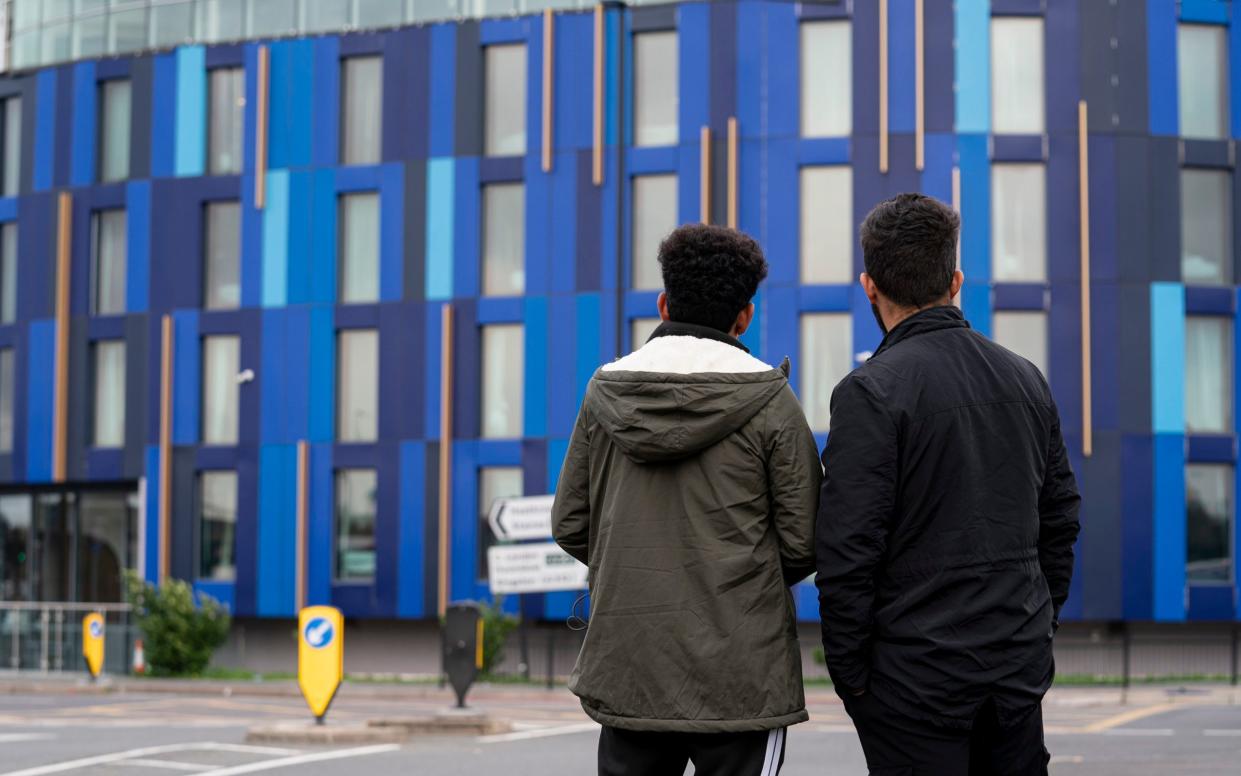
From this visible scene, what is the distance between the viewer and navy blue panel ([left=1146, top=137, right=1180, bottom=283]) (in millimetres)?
33500

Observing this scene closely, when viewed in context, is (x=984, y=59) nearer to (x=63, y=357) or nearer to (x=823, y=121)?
(x=823, y=121)

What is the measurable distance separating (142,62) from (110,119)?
5.19 ft

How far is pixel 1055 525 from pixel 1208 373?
31.3m

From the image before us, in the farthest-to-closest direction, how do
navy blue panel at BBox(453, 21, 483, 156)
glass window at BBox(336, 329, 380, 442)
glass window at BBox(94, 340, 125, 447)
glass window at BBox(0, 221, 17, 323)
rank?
glass window at BBox(0, 221, 17, 323)
glass window at BBox(94, 340, 125, 447)
glass window at BBox(336, 329, 380, 442)
navy blue panel at BBox(453, 21, 483, 156)

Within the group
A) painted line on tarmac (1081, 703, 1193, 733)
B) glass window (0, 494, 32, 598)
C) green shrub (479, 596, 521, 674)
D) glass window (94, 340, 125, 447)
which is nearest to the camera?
painted line on tarmac (1081, 703, 1193, 733)

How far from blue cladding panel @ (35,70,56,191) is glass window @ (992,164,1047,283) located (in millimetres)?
19994

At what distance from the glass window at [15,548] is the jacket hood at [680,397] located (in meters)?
37.9

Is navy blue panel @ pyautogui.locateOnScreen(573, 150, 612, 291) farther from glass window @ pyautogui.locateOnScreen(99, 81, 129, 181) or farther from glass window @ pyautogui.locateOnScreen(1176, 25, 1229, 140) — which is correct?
glass window @ pyautogui.locateOnScreen(1176, 25, 1229, 140)

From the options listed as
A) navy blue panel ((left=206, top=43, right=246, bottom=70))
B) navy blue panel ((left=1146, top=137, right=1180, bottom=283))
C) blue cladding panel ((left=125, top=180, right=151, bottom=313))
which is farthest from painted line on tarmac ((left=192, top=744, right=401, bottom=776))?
navy blue panel ((left=206, top=43, right=246, bottom=70))

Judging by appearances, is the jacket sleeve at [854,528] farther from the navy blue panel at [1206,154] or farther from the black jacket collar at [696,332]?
the navy blue panel at [1206,154]

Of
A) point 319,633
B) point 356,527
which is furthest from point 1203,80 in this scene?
point 319,633

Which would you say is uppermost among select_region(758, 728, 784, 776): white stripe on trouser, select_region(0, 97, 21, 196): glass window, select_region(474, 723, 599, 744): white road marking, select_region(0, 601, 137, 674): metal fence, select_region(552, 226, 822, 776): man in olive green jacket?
select_region(0, 97, 21, 196): glass window

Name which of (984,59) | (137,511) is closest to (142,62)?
(137,511)

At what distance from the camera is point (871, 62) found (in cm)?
3394
